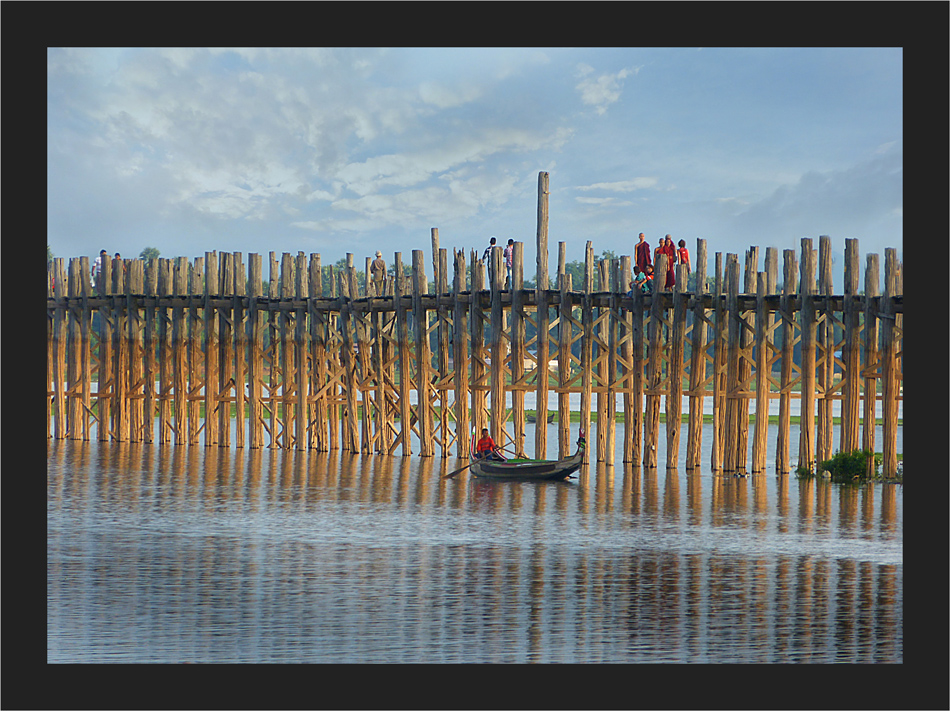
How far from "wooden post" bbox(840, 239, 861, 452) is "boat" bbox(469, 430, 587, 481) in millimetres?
5325

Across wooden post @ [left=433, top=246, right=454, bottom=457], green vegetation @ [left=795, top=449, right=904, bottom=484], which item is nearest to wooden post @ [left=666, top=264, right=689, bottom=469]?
green vegetation @ [left=795, top=449, right=904, bottom=484]

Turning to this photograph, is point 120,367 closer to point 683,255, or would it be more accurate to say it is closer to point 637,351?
point 637,351

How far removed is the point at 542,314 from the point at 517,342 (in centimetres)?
82

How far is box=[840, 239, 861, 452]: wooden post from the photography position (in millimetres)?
26484

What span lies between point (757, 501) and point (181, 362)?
17764mm

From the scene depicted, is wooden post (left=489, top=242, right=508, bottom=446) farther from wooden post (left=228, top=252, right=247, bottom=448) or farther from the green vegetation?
wooden post (left=228, top=252, right=247, bottom=448)

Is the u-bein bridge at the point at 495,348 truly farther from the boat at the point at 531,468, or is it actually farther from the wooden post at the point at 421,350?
the boat at the point at 531,468

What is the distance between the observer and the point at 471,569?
1802 cm

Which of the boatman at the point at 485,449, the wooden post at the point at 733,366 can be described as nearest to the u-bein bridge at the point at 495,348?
the wooden post at the point at 733,366

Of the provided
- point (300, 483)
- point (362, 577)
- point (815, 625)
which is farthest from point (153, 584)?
point (300, 483)

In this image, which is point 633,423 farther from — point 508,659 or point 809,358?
point 508,659

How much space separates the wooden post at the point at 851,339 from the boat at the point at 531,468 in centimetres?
532

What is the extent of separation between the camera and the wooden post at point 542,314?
29.9m

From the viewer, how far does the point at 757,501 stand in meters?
24.9
